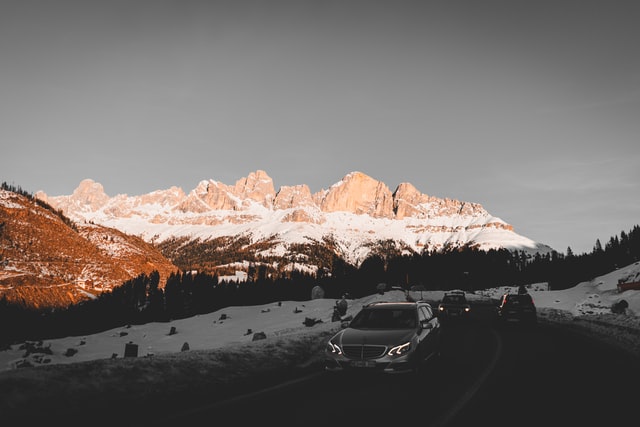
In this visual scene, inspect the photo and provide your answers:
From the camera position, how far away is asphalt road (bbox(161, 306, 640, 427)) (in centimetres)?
757

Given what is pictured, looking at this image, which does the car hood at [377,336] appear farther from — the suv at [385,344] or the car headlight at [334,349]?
the car headlight at [334,349]

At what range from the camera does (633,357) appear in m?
15.3

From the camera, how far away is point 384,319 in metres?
13.0

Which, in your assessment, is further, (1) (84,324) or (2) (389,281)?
(2) (389,281)

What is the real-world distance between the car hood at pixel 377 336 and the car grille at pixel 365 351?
109 millimetres

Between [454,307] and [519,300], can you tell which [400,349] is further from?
[454,307]

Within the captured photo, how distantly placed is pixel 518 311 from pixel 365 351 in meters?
21.1

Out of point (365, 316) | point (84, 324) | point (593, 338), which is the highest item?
point (365, 316)

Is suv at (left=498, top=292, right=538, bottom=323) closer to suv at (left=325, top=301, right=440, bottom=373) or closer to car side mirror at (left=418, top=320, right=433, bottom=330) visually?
suv at (left=325, top=301, right=440, bottom=373)

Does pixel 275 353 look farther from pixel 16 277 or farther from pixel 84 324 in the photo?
pixel 16 277

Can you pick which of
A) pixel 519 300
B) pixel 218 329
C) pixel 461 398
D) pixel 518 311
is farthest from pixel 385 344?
pixel 218 329

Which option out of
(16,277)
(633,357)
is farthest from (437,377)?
(16,277)

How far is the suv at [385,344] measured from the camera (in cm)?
1049

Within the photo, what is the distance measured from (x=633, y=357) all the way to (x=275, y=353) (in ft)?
40.4
